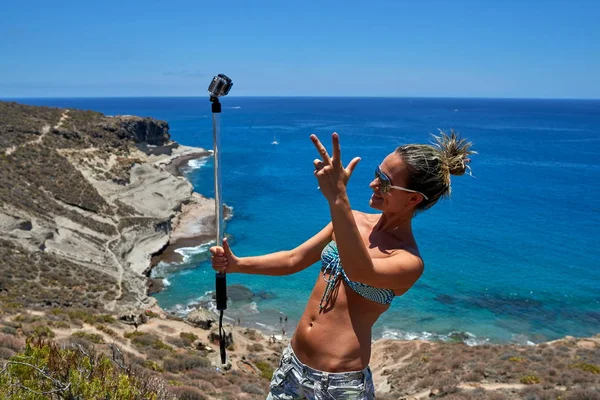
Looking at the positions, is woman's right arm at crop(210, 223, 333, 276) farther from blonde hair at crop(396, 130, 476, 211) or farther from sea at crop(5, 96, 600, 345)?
sea at crop(5, 96, 600, 345)

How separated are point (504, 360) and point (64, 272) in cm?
2129

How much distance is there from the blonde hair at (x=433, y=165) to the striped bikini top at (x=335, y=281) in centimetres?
55

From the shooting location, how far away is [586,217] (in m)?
48.6

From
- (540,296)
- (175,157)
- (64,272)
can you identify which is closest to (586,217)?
(540,296)

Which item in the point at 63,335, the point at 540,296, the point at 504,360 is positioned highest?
the point at 63,335

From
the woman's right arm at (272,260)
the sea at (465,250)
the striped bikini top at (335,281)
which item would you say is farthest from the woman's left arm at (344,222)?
the sea at (465,250)

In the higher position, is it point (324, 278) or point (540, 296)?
point (324, 278)

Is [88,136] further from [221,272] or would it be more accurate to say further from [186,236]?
[221,272]

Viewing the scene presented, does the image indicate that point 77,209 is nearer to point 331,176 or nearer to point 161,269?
point 161,269

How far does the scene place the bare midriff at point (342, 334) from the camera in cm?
285

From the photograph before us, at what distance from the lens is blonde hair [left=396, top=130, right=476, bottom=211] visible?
2715 mm

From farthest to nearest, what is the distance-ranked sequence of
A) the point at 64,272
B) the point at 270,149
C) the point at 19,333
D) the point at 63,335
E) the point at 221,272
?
1. the point at 270,149
2. the point at 64,272
3. the point at 63,335
4. the point at 19,333
5. the point at 221,272

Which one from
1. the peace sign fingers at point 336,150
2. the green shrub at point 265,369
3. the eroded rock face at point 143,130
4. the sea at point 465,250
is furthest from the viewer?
the eroded rock face at point 143,130

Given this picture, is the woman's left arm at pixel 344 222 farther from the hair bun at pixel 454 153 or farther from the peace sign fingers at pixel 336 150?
the hair bun at pixel 454 153
